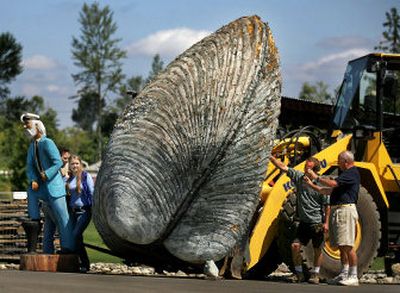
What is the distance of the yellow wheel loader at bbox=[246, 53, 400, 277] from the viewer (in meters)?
13.8

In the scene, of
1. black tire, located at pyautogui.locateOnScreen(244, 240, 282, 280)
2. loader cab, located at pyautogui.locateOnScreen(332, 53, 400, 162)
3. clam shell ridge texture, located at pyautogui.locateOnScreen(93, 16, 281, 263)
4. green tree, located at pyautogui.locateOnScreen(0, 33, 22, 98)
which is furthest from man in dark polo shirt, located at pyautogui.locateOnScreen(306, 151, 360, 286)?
green tree, located at pyautogui.locateOnScreen(0, 33, 22, 98)

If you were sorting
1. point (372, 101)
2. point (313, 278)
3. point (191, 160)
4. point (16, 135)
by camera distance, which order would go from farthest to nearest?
point (16, 135), point (372, 101), point (313, 278), point (191, 160)

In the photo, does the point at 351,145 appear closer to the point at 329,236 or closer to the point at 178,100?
the point at 329,236

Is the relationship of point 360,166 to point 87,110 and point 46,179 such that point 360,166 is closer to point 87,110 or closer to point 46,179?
point 46,179

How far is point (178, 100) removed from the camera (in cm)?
1290

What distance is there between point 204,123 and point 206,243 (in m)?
1.54

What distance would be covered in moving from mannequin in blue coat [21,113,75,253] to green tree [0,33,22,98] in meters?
72.0

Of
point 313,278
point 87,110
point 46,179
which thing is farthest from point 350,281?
point 87,110

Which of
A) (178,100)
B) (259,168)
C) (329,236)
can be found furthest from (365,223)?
(178,100)

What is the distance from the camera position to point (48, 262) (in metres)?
13.6

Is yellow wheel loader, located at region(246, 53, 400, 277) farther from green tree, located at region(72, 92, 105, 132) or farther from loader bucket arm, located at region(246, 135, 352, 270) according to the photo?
green tree, located at region(72, 92, 105, 132)

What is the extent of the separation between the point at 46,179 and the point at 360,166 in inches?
181

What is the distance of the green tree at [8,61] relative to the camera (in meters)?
84.6

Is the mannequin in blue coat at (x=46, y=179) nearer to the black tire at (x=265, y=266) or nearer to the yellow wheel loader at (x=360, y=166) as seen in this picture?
the black tire at (x=265, y=266)
